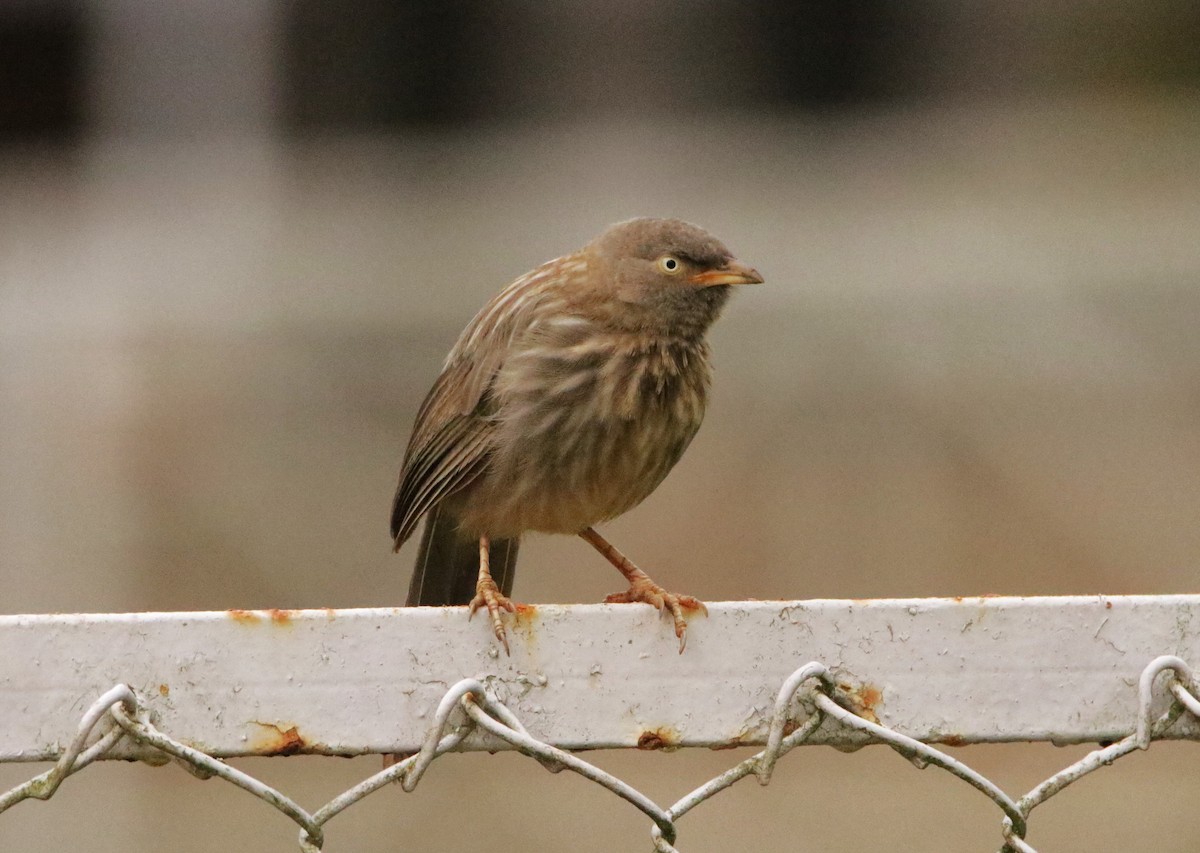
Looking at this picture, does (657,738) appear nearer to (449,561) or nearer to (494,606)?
(494,606)

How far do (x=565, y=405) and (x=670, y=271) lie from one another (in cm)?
50

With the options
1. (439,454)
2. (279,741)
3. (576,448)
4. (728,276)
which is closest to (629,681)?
(279,741)

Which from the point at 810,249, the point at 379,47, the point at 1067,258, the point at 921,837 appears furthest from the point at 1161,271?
the point at 379,47

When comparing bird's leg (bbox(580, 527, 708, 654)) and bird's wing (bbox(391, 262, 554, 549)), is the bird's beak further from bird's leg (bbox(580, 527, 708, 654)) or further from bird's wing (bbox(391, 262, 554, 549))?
bird's leg (bbox(580, 527, 708, 654))

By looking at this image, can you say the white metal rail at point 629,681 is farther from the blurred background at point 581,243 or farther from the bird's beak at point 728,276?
the blurred background at point 581,243

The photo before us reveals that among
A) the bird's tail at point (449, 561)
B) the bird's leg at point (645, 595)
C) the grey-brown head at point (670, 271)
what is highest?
the grey-brown head at point (670, 271)

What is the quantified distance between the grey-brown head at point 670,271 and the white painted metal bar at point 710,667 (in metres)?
1.86

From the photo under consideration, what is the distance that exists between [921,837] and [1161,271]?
2354mm

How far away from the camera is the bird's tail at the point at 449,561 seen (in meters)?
3.87

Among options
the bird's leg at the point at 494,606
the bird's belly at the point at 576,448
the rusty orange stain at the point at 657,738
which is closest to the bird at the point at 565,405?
the bird's belly at the point at 576,448

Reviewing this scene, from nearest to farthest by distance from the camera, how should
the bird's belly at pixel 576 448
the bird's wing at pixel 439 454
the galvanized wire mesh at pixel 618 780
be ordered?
the galvanized wire mesh at pixel 618 780 → the bird's belly at pixel 576 448 → the bird's wing at pixel 439 454

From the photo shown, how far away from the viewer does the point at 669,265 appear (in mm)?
3949

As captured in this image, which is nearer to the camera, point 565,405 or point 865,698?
point 865,698

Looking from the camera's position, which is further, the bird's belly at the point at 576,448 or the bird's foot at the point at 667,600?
the bird's belly at the point at 576,448
